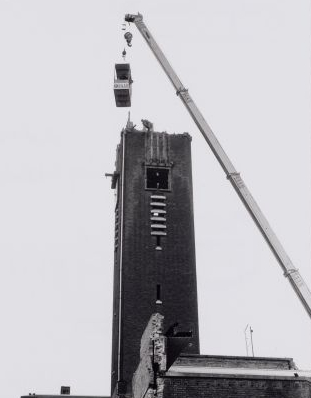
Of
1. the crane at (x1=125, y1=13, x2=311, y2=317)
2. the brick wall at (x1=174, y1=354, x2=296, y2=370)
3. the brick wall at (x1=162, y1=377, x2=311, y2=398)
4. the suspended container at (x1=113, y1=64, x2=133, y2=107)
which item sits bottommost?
the brick wall at (x1=162, y1=377, x2=311, y2=398)

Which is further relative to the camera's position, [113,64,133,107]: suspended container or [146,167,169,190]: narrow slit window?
[146,167,169,190]: narrow slit window

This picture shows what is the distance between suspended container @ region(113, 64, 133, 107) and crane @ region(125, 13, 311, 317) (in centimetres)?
184

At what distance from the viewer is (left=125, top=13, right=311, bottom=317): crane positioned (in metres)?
25.3

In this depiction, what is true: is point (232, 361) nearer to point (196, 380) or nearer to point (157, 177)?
point (196, 380)

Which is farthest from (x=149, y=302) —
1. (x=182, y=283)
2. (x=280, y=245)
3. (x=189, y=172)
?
(x=280, y=245)

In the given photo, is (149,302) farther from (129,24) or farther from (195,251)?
(129,24)

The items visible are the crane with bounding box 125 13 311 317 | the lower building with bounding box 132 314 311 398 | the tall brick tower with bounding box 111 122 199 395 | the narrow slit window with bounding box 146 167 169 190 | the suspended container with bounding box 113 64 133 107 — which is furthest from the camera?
the narrow slit window with bounding box 146 167 169 190

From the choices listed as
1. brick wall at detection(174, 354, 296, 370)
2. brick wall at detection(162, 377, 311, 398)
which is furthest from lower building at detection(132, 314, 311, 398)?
brick wall at detection(174, 354, 296, 370)

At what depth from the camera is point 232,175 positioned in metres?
29.3

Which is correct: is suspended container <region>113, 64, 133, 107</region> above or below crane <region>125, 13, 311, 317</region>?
above

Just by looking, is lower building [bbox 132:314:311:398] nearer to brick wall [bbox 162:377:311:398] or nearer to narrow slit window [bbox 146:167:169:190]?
brick wall [bbox 162:377:311:398]

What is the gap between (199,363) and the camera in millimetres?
31781

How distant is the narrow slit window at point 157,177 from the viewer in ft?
130

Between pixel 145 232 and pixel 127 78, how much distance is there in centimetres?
831
